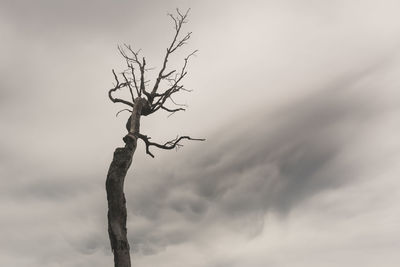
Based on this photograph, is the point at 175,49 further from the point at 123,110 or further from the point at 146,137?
the point at 146,137

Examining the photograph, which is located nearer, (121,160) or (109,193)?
(109,193)

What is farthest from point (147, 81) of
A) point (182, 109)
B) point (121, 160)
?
point (121, 160)

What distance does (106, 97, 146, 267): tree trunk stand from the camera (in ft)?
23.9

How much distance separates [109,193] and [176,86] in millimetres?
5451

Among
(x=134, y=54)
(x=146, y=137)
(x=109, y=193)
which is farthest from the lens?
(x=134, y=54)

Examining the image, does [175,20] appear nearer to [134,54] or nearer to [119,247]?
[134,54]

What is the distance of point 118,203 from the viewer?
7.72 meters

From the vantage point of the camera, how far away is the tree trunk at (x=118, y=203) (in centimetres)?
727

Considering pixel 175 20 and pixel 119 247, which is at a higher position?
pixel 175 20

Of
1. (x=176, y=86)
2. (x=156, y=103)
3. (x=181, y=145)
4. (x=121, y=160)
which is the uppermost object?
(x=176, y=86)

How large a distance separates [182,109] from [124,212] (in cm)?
540

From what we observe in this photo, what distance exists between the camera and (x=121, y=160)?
830 cm

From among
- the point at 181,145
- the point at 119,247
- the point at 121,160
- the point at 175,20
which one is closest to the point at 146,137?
the point at 181,145

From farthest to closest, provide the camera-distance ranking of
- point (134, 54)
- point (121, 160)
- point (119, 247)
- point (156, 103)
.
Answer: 1. point (134, 54)
2. point (156, 103)
3. point (121, 160)
4. point (119, 247)
